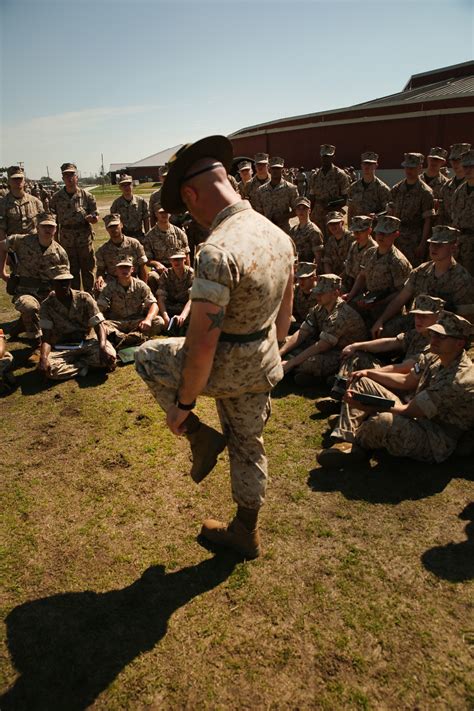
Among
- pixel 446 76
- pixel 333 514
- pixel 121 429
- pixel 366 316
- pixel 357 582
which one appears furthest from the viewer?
pixel 446 76

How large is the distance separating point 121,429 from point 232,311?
2945 mm

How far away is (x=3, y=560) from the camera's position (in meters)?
3.26

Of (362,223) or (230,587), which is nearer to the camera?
(230,587)

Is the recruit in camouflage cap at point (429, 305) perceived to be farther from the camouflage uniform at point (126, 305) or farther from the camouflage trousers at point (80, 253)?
A: the camouflage trousers at point (80, 253)

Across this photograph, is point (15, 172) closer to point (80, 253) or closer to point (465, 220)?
point (80, 253)

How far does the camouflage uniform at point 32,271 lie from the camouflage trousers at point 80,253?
4.59 feet

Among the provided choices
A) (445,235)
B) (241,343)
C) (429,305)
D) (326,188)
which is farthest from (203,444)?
(326,188)

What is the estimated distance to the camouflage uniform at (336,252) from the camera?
7660mm

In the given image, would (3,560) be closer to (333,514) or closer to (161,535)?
(161,535)

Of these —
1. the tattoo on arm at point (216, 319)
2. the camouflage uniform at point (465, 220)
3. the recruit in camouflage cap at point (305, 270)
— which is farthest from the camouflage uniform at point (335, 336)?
the tattoo on arm at point (216, 319)

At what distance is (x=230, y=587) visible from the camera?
2926 millimetres

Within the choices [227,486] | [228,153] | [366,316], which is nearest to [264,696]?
[227,486]

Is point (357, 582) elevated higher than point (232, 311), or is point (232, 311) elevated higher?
point (232, 311)

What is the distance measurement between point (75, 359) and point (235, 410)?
4296 mm
